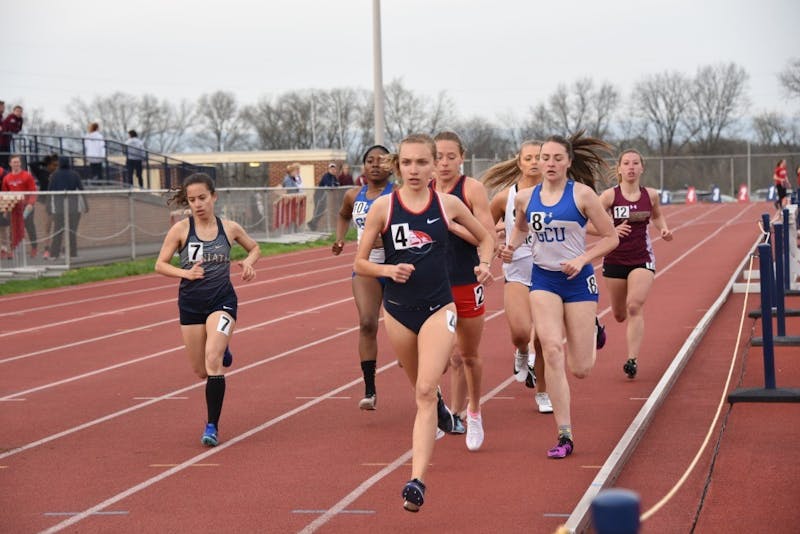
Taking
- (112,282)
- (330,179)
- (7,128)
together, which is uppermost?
(7,128)

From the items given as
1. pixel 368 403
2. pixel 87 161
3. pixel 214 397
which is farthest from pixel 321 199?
pixel 214 397

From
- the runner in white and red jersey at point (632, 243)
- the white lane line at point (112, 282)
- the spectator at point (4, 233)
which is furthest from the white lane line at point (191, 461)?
the spectator at point (4, 233)

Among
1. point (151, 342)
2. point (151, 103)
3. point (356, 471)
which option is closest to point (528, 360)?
point (356, 471)

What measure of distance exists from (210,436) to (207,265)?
118cm

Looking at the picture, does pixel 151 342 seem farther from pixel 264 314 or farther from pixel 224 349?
pixel 224 349

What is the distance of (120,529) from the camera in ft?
20.7

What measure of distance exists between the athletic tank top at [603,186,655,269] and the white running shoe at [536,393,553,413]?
1.93 meters

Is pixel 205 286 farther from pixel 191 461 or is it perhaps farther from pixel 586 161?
pixel 586 161

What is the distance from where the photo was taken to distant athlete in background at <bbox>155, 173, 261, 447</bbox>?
336 inches

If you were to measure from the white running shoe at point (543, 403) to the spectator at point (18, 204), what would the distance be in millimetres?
14627

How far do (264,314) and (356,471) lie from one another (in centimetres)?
1016

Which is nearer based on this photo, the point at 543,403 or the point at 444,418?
the point at 444,418

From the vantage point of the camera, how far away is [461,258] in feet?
26.9

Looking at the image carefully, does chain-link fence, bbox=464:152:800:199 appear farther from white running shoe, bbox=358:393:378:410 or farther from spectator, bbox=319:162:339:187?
white running shoe, bbox=358:393:378:410
